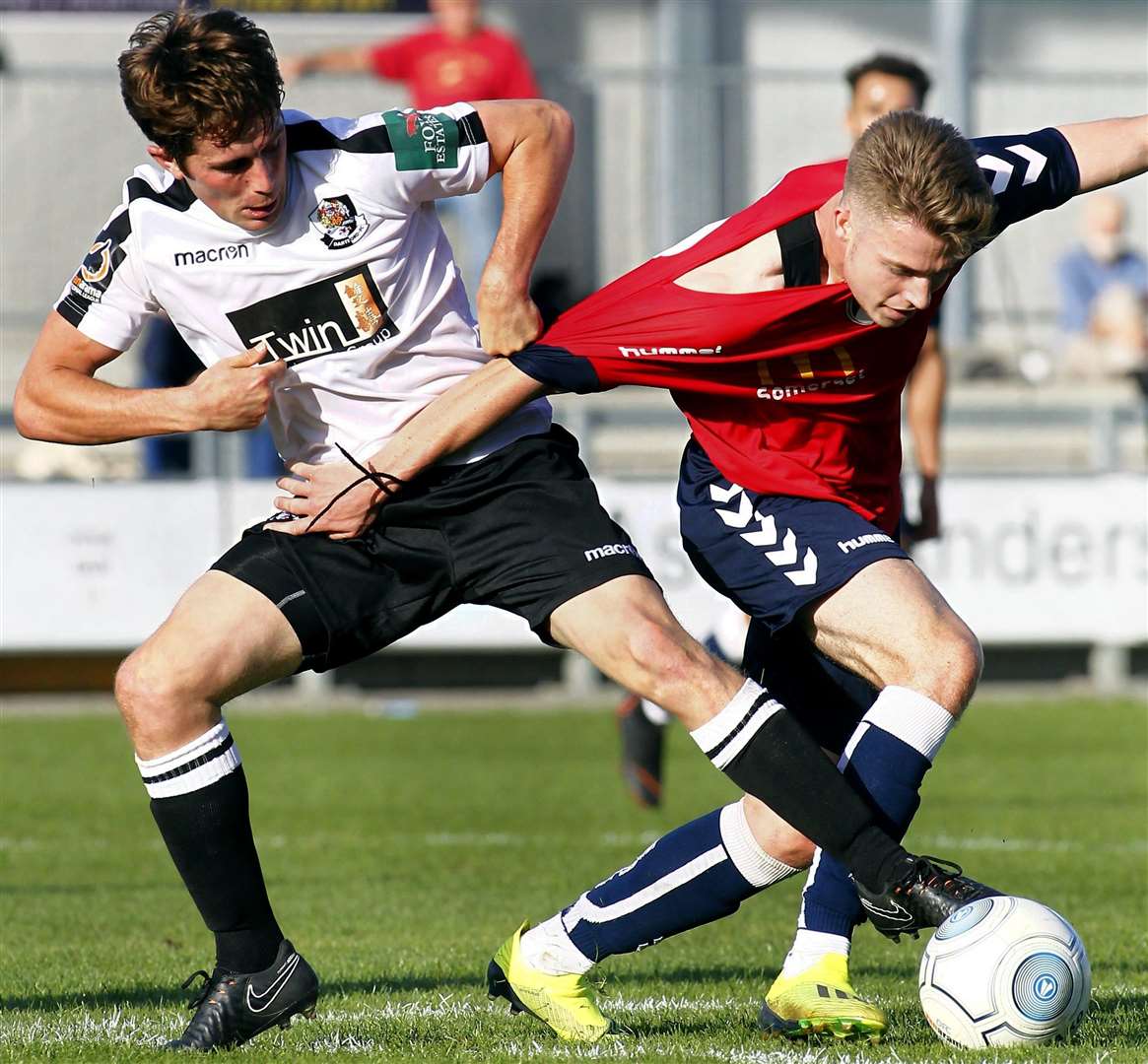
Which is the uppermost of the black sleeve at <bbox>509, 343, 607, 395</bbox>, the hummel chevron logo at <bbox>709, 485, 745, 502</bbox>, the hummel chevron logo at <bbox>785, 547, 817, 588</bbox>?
the black sleeve at <bbox>509, 343, 607, 395</bbox>

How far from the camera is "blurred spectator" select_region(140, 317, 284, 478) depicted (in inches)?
521

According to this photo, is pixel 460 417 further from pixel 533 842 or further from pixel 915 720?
pixel 533 842

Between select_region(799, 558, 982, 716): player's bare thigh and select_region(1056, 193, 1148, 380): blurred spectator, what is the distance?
10.9m

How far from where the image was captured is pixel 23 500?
41.4ft

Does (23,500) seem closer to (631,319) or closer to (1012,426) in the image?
(1012,426)

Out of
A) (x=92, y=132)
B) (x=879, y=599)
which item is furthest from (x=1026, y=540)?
(x=879, y=599)

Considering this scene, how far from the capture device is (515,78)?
1398cm

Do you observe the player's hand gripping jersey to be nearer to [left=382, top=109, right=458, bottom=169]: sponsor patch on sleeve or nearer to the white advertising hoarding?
[left=382, top=109, right=458, bottom=169]: sponsor patch on sleeve

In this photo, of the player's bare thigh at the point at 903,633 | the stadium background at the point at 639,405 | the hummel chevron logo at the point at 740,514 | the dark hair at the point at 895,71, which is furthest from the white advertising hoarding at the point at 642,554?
the player's bare thigh at the point at 903,633

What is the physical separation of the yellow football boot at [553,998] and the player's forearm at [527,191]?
1.56m

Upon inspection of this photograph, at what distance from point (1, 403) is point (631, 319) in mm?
10967

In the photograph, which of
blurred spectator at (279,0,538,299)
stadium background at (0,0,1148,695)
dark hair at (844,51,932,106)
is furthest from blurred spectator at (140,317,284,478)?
dark hair at (844,51,932,106)

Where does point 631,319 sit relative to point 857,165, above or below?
below

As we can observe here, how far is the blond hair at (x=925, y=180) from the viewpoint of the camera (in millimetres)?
4250
